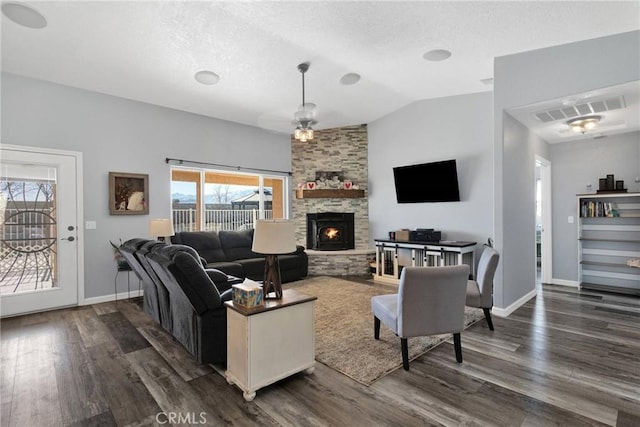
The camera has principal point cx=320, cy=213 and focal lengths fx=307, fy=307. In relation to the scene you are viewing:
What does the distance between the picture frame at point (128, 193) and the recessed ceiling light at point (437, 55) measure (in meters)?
4.46

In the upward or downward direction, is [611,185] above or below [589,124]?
below

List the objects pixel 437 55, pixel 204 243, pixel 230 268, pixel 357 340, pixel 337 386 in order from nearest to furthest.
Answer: pixel 337 386 < pixel 357 340 < pixel 437 55 < pixel 230 268 < pixel 204 243

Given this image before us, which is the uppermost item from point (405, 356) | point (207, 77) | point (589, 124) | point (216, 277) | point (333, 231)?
point (207, 77)

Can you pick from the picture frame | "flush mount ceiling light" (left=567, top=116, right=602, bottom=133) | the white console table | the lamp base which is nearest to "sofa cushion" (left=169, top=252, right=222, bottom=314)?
the lamp base

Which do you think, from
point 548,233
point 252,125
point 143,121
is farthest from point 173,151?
point 548,233

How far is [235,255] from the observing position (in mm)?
5445

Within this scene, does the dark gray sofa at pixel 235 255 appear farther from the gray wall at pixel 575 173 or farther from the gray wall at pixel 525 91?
the gray wall at pixel 575 173

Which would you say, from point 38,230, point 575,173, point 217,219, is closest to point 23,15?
point 38,230

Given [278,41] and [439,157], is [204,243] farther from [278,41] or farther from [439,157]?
[439,157]

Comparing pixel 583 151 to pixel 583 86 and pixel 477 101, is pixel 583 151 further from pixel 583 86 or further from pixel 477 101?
pixel 583 86

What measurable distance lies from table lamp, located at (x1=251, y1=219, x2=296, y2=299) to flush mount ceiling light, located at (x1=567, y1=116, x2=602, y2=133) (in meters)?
4.18

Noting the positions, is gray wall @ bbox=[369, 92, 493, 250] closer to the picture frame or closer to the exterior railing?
the exterior railing

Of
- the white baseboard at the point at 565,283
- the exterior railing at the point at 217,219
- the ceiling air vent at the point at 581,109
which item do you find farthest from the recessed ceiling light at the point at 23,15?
the white baseboard at the point at 565,283

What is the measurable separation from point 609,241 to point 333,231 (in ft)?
15.2
